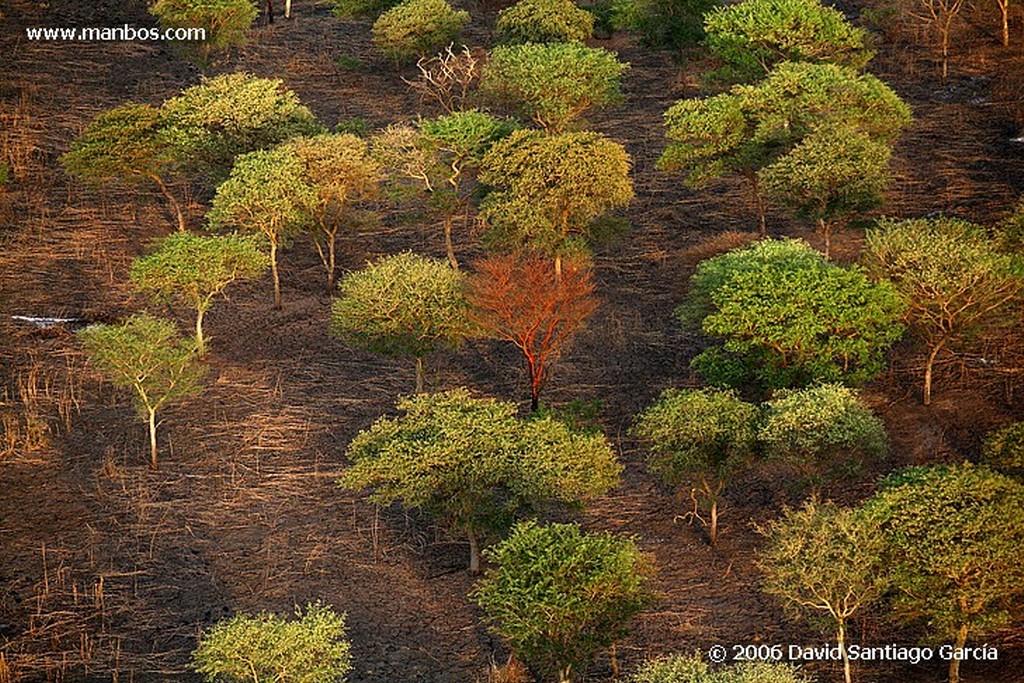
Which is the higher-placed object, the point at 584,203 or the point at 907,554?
the point at 584,203

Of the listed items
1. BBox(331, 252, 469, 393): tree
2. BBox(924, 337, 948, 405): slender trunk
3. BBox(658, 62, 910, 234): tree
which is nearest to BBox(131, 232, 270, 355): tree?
BBox(331, 252, 469, 393): tree

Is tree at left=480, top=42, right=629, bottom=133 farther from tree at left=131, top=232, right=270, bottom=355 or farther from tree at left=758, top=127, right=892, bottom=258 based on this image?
tree at left=131, top=232, right=270, bottom=355

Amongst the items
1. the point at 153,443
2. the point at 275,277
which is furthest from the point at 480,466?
the point at 275,277

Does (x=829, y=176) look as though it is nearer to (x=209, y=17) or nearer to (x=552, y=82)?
(x=552, y=82)

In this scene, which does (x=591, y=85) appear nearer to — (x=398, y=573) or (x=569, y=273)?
(x=569, y=273)

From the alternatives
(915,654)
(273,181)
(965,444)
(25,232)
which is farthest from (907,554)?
(25,232)
